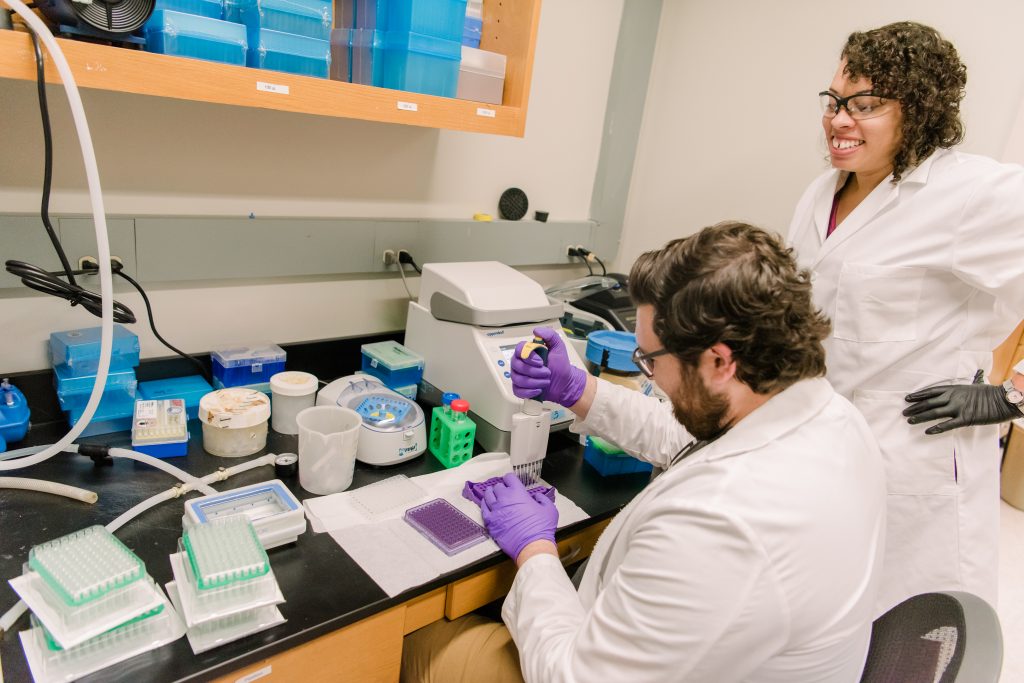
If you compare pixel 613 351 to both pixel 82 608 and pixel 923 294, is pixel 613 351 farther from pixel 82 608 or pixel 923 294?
pixel 82 608

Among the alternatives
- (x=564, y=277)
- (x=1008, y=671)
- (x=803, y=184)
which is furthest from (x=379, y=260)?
(x=1008, y=671)

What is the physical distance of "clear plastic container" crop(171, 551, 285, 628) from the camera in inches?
30.6

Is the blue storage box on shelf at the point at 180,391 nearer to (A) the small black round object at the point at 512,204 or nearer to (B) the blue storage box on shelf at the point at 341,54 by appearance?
(B) the blue storage box on shelf at the point at 341,54

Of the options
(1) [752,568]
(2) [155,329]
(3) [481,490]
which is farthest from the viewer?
(2) [155,329]

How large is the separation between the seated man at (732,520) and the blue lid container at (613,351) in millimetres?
590

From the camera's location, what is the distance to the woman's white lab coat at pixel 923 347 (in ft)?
4.12

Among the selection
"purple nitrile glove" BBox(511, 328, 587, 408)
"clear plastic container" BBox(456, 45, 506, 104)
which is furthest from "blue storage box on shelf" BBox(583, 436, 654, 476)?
"clear plastic container" BBox(456, 45, 506, 104)

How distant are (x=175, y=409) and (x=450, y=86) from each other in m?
0.84

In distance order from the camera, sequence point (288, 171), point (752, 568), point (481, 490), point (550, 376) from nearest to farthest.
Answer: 1. point (752, 568)
2. point (481, 490)
3. point (550, 376)
4. point (288, 171)

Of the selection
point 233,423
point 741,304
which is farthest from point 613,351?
point 233,423

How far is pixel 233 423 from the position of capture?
119 centimetres

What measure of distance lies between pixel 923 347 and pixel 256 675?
1.32 m

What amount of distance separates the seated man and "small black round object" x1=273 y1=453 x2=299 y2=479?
47 centimetres

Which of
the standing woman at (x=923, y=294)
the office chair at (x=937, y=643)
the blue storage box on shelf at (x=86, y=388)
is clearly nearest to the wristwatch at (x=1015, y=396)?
the standing woman at (x=923, y=294)
